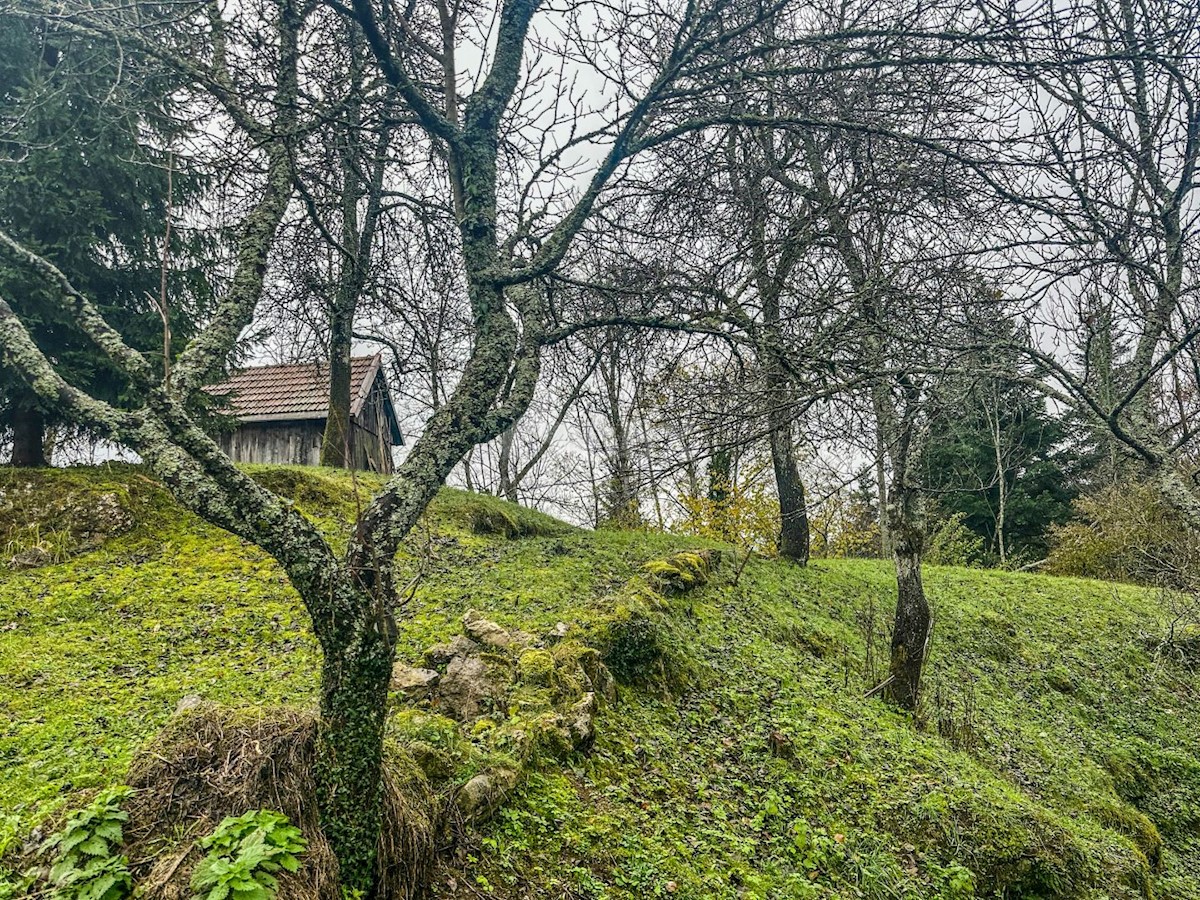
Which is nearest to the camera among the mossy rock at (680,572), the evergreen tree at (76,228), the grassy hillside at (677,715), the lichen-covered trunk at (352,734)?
the lichen-covered trunk at (352,734)

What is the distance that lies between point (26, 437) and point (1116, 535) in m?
17.1

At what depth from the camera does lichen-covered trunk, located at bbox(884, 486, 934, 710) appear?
6328mm

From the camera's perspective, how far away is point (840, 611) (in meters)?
8.70

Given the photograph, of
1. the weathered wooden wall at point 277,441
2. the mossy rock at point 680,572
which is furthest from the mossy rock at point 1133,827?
the weathered wooden wall at point 277,441

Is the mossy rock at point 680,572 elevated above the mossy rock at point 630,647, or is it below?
above

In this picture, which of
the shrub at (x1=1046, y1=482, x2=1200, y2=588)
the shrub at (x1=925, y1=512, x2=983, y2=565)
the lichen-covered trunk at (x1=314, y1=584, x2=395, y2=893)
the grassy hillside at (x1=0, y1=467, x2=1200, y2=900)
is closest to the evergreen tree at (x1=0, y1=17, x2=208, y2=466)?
the grassy hillside at (x1=0, y1=467, x2=1200, y2=900)

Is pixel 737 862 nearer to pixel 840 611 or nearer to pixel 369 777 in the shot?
pixel 369 777

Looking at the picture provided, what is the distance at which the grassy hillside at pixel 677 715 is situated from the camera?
323 cm

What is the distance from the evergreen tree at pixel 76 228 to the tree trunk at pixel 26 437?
0.4 inches

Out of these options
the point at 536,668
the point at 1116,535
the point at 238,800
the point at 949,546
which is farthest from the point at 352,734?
the point at 949,546

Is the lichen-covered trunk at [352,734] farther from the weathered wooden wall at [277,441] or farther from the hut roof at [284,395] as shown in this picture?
the weathered wooden wall at [277,441]

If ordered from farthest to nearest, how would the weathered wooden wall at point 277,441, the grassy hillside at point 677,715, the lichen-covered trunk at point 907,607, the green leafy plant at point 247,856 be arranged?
the weathered wooden wall at point 277,441 < the lichen-covered trunk at point 907,607 < the grassy hillside at point 677,715 < the green leafy plant at point 247,856

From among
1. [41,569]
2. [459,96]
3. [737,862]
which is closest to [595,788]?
[737,862]

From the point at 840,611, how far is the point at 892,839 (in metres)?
4.81
